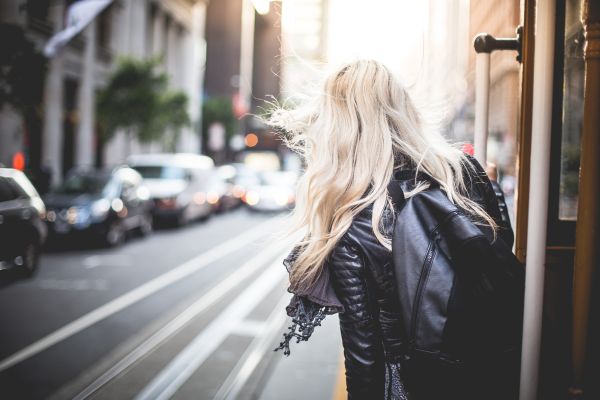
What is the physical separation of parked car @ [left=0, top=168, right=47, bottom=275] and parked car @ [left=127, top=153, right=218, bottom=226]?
700cm

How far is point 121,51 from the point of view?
2862cm

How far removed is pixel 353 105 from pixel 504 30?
3.56 metres

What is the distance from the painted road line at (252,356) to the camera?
4.60 m

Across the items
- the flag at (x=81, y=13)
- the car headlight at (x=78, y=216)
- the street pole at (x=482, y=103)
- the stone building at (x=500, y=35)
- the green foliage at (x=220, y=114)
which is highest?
the green foliage at (x=220, y=114)

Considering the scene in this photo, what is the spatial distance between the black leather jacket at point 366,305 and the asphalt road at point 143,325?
0.41m

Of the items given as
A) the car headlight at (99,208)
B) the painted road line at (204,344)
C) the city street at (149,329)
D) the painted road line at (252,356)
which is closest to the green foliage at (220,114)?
the car headlight at (99,208)

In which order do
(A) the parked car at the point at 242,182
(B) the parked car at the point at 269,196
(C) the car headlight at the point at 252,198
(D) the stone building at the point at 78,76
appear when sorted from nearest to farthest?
(D) the stone building at the point at 78,76
(B) the parked car at the point at 269,196
(C) the car headlight at the point at 252,198
(A) the parked car at the point at 242,182

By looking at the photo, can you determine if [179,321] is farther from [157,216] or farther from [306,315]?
[157,216]

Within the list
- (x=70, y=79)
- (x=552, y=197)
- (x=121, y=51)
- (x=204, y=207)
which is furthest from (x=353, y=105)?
(x=121, y=51)

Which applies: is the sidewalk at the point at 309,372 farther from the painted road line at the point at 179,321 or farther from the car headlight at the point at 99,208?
the car headlight at the point at 99,208

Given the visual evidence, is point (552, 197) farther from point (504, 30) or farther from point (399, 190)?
point (504, 30)

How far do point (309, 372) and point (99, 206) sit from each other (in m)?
9.16

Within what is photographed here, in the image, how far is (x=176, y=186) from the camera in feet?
57.5

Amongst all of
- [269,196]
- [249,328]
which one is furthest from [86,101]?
[249,328]
